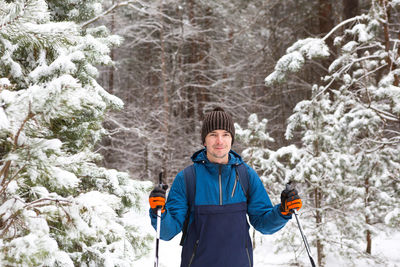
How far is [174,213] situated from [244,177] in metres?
0.65

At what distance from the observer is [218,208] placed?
243cm

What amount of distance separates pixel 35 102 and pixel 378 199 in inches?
364

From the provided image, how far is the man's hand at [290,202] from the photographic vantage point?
233 centimetres

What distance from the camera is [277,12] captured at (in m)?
16.4

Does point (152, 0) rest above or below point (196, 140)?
above

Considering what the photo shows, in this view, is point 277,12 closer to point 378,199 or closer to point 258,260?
point 378,199

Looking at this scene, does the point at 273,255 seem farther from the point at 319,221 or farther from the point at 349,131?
the point at 349,131

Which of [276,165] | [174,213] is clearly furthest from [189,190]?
[276,165]

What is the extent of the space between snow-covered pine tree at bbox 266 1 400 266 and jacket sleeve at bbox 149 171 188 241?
152 inches

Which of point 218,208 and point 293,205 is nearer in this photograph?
point 293,205

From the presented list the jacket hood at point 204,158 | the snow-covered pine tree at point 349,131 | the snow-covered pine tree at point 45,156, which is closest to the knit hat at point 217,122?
the jacket hood at point 204,158

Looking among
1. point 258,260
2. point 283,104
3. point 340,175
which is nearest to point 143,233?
point 340,175

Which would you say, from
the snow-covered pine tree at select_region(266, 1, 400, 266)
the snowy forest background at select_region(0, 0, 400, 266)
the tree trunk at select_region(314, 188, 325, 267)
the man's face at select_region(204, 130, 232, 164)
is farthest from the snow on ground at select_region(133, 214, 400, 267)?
the man's face at select_region(204, 130, 232, 164)

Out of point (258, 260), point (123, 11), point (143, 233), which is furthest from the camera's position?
point (123, 11)
